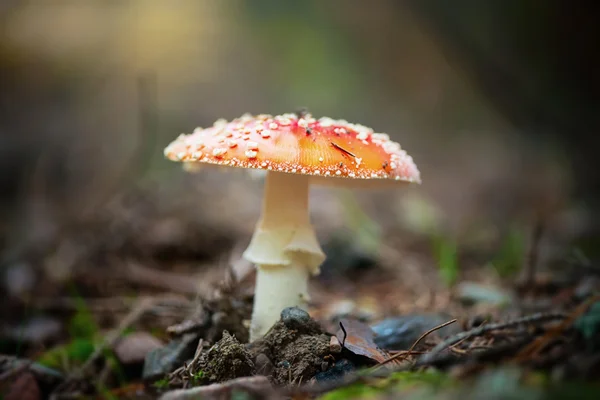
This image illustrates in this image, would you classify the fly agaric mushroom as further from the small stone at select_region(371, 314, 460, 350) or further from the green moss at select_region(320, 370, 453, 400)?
the green moss at select_region(320, 370, 453, 400)

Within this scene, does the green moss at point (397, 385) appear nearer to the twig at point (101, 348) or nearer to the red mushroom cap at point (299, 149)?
the red mushroom cap at point (299, 149)

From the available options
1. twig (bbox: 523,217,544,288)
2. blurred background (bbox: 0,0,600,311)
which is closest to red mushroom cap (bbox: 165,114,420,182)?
twig (bbox: 523,217,544,288)

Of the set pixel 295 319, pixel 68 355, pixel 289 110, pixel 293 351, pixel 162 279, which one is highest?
pixel 289 110

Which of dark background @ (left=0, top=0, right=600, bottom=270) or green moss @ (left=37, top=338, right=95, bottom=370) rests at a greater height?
dark background @ (left=0, top=0, right=600, bottom=270)

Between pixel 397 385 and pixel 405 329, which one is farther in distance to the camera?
pixel 405 329

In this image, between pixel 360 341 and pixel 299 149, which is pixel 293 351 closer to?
Answer: pixel 360 341

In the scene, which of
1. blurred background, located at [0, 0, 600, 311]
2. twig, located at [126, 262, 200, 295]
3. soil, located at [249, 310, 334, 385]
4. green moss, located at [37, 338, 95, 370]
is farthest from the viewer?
blurred background, located at [0, 0, 600, 311]

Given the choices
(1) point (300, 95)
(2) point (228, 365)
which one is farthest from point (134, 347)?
(1) point (300, 95)
